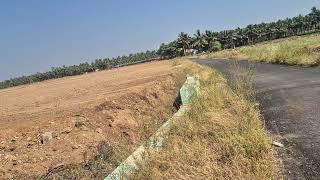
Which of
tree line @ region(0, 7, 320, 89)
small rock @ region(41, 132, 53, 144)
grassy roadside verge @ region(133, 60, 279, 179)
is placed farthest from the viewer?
tree line @ region(0, 7, 320, 89)

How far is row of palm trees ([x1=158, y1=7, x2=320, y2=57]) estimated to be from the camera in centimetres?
14962

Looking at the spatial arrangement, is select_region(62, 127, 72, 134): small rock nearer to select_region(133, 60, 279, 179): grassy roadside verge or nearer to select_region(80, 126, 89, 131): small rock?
select_region(80, 126, 89, 131): small rock

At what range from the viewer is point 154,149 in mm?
7094

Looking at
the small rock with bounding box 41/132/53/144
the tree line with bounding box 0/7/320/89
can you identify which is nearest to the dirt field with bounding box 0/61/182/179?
the small rock with bounding box 41/132/53/144

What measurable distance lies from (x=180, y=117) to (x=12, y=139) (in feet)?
12.4

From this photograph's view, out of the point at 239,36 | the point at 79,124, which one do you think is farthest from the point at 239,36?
the point at 79,124

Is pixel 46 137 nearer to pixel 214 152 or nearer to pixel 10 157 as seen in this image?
pixel 10 157

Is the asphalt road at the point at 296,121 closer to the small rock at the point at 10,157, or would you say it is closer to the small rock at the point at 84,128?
the small rock at the point at 84,128

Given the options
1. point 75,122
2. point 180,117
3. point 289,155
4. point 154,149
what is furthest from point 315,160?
point 75,122

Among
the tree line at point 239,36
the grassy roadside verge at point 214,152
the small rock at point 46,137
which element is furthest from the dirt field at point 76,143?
the tree line at point 239,36

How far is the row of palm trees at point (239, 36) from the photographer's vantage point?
150 metres

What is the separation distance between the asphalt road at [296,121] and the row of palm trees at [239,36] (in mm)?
132985

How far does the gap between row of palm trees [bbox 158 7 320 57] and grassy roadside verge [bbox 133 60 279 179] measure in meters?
138

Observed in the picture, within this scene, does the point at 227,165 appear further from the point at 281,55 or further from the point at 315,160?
the point at 281,55
